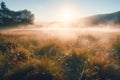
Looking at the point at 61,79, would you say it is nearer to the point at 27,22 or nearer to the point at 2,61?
the point at 2,61

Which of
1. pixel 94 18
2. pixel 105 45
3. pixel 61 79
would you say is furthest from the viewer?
pixel 94 18

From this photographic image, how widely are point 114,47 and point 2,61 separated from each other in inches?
170

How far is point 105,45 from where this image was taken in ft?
39.3

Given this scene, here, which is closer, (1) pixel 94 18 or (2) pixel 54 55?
(2) pixel 54 55

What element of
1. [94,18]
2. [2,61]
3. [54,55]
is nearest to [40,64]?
[2,61]

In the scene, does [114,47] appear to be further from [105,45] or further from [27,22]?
[27,22]

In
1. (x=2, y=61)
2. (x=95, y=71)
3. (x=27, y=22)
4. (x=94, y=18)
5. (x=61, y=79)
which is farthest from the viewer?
(x=94, y=18)

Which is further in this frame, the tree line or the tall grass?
the tree line

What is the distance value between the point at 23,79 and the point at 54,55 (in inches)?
120

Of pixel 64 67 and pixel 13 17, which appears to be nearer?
pixel 64 67

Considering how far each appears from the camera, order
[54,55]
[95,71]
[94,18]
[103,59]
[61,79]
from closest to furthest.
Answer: [61,79] → [95,71] → [103,59] → [54,55] → [94,18]

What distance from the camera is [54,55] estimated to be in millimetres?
10875

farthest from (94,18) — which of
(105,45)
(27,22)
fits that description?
(105,45)

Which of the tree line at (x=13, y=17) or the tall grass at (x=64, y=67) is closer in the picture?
the tall grass at (x=64, y=67)
